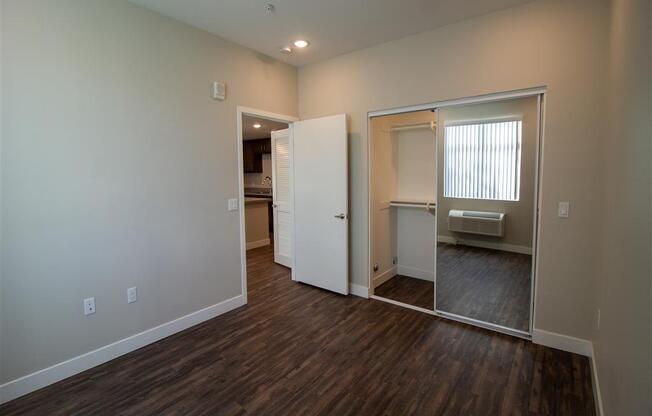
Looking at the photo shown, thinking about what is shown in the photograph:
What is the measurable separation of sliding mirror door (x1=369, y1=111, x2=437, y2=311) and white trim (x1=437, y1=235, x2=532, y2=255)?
1.45ft

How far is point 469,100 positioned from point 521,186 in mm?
898

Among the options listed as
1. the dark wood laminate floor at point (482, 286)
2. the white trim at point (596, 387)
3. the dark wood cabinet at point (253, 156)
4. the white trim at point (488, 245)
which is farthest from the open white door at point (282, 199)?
the dark wood cabinet at point (253, 156)

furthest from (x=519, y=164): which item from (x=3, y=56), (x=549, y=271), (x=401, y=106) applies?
(x=3, y=56)

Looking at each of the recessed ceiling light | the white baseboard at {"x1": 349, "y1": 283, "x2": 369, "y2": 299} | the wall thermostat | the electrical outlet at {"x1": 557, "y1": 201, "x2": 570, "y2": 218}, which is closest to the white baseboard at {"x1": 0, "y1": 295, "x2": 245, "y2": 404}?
the white baseboard at {"x1": 349, "y1": 283, "x2": 369, "y2": 299}

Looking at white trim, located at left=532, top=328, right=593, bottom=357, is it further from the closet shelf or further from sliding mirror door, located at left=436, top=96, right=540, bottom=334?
the closet shelf

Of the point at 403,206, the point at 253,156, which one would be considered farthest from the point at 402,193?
the point at 253,156

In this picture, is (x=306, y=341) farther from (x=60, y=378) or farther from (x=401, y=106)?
(x=401, y=106)

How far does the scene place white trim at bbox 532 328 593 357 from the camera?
2.49 meters

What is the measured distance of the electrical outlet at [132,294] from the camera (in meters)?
2.63

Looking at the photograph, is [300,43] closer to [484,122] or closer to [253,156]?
[484,122]

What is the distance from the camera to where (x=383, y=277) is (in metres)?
4.14

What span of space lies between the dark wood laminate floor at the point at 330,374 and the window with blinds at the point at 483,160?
4.26 ft

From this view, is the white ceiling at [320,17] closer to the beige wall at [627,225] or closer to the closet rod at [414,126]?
the closet rod at [414,126]

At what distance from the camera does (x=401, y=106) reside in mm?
3311
